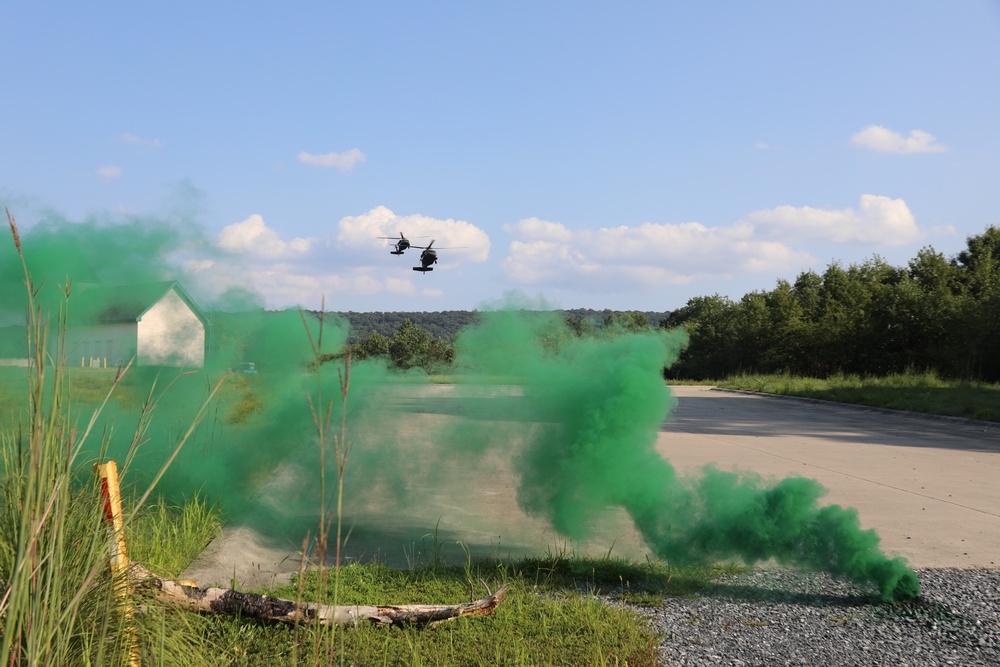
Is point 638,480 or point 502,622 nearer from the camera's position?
point 502,622

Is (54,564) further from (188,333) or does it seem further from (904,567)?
(188,333)

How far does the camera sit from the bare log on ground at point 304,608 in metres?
4.07

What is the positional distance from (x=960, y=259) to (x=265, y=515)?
45.3 metres

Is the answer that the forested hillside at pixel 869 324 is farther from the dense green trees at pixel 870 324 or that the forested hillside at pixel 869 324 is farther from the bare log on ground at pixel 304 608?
the bare log on ground at pixel 304 608

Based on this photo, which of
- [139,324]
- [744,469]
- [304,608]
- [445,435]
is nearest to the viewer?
[304,608]

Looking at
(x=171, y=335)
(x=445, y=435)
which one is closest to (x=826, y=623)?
(x=445, y=435)

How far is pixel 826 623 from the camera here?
489 centimetres

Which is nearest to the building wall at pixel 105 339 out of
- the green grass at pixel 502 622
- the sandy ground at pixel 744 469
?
the sandy ground at pixel 744 469

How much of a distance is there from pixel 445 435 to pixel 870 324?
113 feet

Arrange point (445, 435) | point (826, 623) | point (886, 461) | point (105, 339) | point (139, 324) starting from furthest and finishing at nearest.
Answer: point (886, 461)
point (139, 324)
point (105, 339)
point (445, 435)
point (826, 623)

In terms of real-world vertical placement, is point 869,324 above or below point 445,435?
above

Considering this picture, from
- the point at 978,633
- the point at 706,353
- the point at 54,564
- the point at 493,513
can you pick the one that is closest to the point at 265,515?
the point at 493,513

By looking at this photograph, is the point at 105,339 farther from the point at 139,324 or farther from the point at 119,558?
the point at 119,558

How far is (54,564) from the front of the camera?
2.35 m
